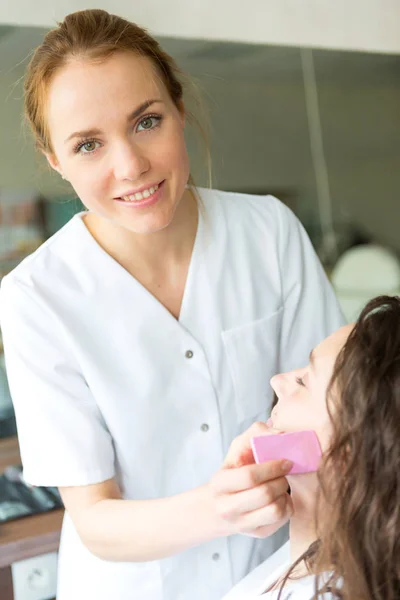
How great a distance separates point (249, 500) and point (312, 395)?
20 cm

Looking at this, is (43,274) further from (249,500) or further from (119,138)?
(249,500)

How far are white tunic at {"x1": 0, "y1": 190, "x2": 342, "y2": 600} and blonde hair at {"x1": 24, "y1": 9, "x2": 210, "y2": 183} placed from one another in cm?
18

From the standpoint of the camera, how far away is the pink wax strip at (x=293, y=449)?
37.0 inches

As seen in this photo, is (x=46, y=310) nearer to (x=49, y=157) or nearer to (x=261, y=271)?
(x=49, y=157)

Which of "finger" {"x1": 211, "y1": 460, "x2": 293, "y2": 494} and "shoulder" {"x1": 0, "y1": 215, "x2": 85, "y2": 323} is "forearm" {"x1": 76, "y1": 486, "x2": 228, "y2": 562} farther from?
"shoulder" {"x1": 0, "y1": 215, "x2": 85, "y2": 323}

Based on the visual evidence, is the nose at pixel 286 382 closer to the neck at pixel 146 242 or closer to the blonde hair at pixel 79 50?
the neck at pixel 146 242

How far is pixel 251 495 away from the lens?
2.85 ft

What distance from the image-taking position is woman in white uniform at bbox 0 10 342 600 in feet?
3.33

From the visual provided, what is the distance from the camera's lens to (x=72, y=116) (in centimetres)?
101

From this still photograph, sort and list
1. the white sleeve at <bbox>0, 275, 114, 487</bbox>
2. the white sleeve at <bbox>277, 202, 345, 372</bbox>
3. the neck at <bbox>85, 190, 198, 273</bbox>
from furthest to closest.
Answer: the white sleeve at <bbox>277, 202, 345, 372</bbox> < the neck at <bbox>85, 190, 198, 273</bbox> < the white sleeve at <bbox>0, 275, 114, 487</bbox>

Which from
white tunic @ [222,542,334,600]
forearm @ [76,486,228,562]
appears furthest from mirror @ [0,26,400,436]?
white tunic @ [222,542,334,600]

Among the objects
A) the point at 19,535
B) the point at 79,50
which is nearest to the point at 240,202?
the point at 79,50

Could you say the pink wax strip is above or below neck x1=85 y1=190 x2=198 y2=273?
below

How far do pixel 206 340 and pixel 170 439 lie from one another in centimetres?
17
